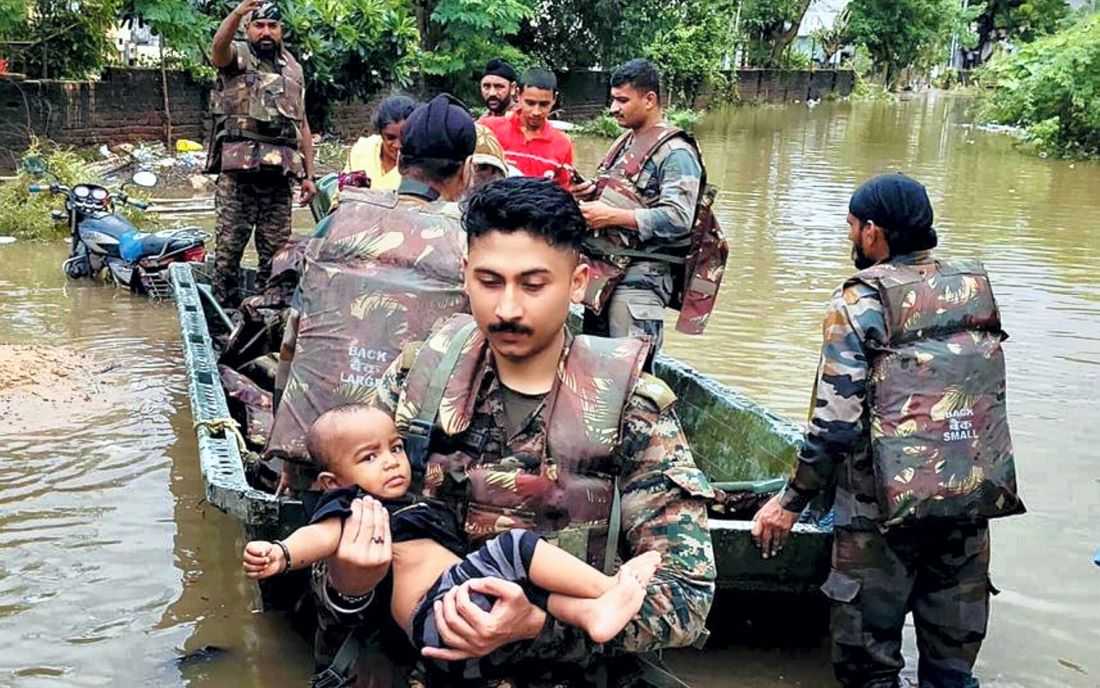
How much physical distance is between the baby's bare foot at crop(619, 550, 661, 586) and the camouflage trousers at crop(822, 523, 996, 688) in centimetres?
166

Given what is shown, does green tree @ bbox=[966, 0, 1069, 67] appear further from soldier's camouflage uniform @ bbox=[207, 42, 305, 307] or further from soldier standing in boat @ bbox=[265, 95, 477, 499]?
soldier standing in boat @ bbox=[265, 95, 477, 499]

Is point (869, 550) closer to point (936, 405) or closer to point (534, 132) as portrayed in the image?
point (936, 405)

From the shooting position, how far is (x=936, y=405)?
3.45m

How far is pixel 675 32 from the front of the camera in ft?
96.6

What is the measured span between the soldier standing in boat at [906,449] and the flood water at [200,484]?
0.62 meters

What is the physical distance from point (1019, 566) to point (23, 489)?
14.8 feet

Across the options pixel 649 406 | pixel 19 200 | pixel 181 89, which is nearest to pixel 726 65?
pixel 181 89

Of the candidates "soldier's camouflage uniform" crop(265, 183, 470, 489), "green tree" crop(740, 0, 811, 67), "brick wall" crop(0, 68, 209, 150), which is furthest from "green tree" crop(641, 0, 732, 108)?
"soldier's camouflage uniform" crop(265, 183, 470, 489)

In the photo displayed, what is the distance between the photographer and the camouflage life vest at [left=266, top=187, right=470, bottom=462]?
3.73 meters

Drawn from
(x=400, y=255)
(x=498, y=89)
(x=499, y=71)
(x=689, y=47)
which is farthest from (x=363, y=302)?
(x=689, y=47)

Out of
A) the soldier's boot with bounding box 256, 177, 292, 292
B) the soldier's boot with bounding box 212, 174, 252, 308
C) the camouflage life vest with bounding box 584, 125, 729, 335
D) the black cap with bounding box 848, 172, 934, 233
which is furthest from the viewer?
the soldier's boot with bounding box 256, 177, 292, 292

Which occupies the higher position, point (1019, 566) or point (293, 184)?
point (293, 184)

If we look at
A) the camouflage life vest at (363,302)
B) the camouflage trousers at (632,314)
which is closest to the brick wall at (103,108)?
the camouflage trousers at (632,314)

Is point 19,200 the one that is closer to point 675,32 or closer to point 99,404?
point 99,404
